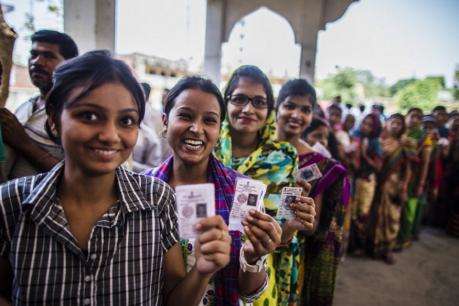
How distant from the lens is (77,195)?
44.3 inches

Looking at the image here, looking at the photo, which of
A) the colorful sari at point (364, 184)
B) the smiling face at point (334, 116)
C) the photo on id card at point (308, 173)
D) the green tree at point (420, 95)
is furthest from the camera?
the green tree at point (420, 95)

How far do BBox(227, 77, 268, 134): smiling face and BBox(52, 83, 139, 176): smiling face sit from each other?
105 centimetres

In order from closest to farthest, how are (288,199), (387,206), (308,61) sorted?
1. (288,199)
2. (387,206)
3. (308,61)

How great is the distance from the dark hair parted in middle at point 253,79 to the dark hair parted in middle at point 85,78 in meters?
1.08

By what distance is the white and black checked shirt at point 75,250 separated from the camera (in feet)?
3.12

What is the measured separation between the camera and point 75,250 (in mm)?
981

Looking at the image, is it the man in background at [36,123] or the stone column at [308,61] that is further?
the stone column at [308,61]

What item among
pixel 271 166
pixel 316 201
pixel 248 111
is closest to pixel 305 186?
pixel 271 166

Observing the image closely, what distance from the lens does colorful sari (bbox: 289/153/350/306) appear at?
252cm

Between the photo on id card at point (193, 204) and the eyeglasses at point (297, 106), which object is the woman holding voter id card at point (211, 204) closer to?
the photo on id card at point (193, 204)

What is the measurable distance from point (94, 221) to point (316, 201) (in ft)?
5.96

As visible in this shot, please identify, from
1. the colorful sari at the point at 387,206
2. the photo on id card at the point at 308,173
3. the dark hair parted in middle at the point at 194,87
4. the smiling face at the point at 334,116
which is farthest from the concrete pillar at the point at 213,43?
the dark hair parted in middle at the point at 194,87

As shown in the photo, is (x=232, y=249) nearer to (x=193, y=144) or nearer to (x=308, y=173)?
(x=193, y=144)

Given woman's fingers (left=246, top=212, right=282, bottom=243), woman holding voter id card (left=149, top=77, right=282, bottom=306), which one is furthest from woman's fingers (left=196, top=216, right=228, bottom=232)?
woman's fingers (left=246, top=212, right=282, bottom=243)
